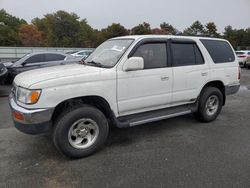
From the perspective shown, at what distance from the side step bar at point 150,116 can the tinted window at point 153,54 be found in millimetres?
850

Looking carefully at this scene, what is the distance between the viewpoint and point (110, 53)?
13.2 ft

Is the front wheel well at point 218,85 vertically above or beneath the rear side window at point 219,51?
beneath

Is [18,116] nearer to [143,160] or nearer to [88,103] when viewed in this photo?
[88,103]

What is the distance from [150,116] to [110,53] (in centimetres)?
134

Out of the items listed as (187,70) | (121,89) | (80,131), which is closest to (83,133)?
(80,131)

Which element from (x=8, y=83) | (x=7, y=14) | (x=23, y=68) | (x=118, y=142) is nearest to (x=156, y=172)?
(x=118, y=142)

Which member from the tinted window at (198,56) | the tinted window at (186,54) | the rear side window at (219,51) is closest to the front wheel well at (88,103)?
the tinted window at (186,54)

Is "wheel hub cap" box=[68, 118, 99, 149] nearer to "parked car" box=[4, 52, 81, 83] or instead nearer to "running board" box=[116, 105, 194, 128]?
"running board" box=[116, 105, 194, 128]

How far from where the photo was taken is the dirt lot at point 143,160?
112 inches

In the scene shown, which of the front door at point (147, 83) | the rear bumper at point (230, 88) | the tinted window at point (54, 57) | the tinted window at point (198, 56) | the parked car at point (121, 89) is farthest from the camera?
the tinted window at point (54, 57)

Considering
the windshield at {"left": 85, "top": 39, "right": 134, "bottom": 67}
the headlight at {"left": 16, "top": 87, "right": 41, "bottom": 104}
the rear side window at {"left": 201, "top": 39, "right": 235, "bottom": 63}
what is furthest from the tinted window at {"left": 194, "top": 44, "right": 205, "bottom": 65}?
the headlight at {"left": 16, "top": 87, "right": 41, "bottom": 104}

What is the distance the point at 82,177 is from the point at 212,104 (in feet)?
11.2

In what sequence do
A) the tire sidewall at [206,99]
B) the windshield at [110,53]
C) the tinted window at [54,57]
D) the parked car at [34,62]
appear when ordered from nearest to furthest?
the windshield at [110,53]
the tire sidewall at [206,99]
the parked car at [34,62]
the tinted window at [54,57]

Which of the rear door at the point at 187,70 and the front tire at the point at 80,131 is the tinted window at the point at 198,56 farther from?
the front tire at the point at 80,131
